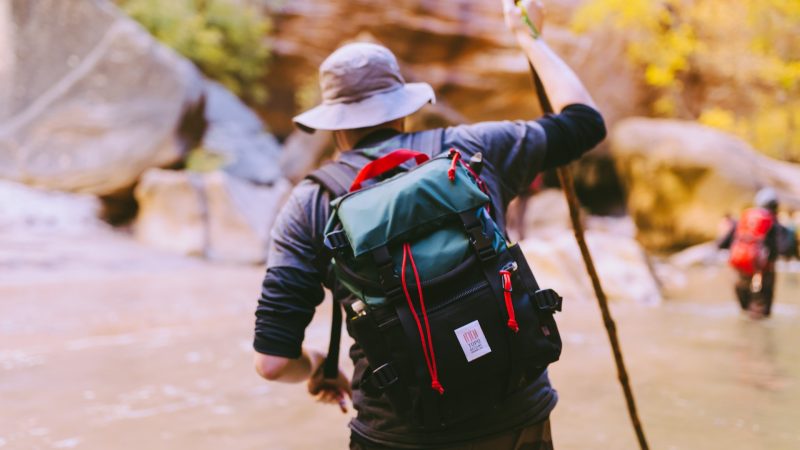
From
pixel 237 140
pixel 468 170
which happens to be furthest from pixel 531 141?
pixel 237 140

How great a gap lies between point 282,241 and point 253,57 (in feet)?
60.1

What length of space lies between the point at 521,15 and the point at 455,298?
35.9 inches

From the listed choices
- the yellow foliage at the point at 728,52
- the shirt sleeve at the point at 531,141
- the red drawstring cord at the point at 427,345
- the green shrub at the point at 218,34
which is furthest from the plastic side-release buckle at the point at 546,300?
the green shrub at the point at 218,34

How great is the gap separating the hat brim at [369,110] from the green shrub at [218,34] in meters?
15.8

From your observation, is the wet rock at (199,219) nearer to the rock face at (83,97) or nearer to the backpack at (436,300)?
the rock face at (83,97)

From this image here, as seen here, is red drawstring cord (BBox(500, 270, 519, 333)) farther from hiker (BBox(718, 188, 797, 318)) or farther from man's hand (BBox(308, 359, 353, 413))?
hiker (BBox(718, 188, 797, 318))

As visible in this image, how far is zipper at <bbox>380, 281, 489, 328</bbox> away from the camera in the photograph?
1.30 m

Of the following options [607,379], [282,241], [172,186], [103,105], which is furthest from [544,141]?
Answer: [103,105]

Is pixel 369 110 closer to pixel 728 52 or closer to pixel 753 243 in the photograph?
pixel 753 243

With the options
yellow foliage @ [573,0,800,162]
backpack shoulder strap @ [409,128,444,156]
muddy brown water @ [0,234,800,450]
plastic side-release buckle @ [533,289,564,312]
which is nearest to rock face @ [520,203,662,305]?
muddy brown water @ [0,234,800,450]

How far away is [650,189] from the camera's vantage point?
47.9 ft

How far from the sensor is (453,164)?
1.40 meters

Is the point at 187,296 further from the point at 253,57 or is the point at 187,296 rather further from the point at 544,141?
the point at 253,57

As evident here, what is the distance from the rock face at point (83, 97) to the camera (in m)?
12.3
